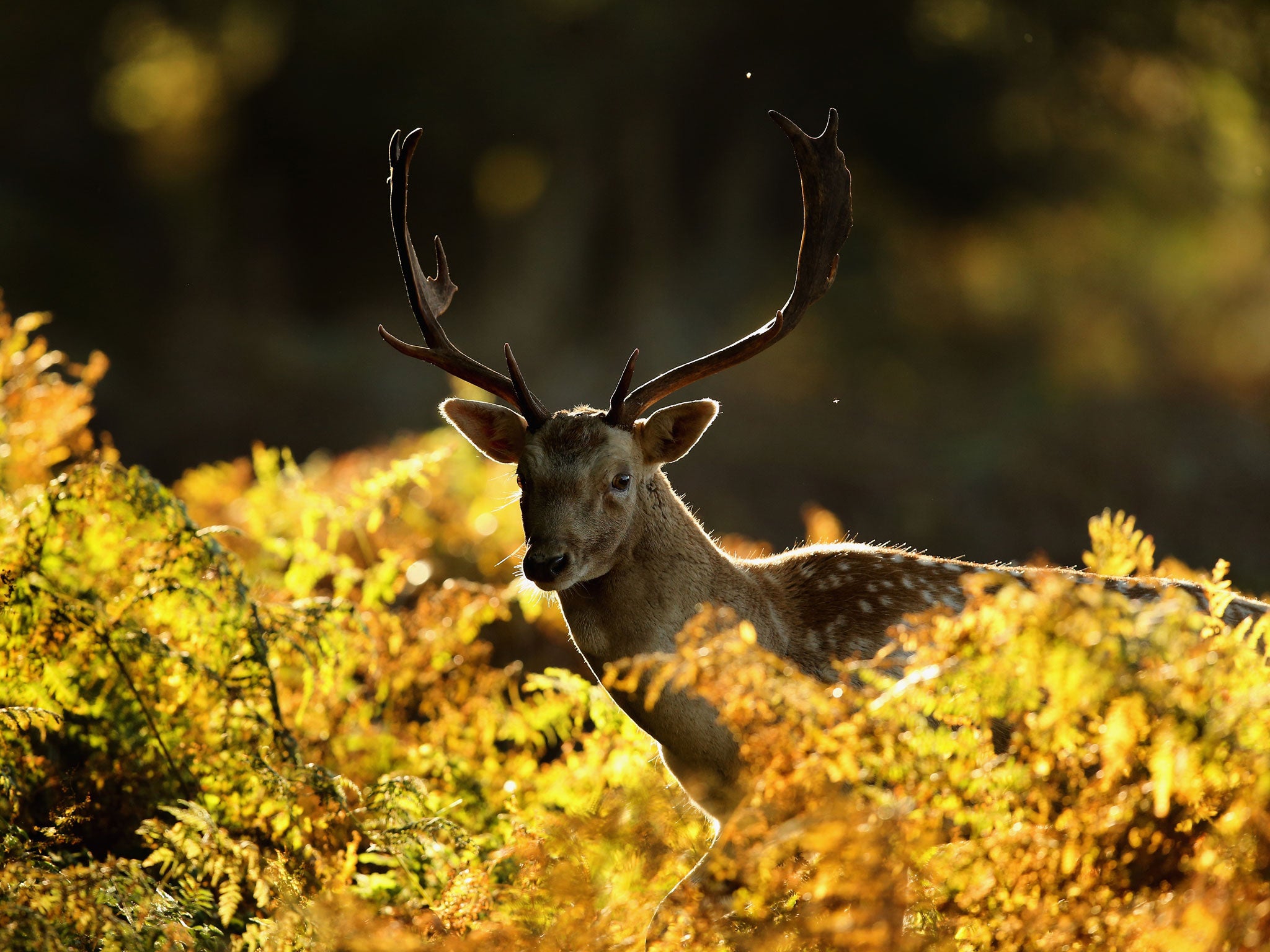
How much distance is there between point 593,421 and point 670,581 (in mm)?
621

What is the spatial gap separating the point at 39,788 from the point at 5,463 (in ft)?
6.25

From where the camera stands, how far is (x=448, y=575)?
8.07 m

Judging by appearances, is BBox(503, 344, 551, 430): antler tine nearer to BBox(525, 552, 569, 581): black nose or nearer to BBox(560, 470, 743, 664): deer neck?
BBox(560, 470, 743, 664): deer neck

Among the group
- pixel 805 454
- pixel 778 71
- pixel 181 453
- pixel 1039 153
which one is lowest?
pixel 805 454

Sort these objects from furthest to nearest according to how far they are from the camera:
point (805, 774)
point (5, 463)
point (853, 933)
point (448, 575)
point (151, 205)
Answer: point (151, 205), point (448, 575), point (5, 463), point (805, 774), point (853, 933)

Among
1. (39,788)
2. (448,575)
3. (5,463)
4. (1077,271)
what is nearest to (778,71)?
(1077,271)

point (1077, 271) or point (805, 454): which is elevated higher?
point (1077, 271)

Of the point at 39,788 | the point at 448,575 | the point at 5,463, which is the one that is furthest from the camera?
the point at 448,575

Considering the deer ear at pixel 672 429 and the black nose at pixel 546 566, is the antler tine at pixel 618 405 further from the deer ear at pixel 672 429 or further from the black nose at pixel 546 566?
the black nose at pixel 546 566

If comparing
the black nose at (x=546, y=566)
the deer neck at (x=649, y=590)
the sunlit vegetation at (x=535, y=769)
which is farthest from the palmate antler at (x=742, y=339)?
the sunlit vegetation at (x=535, y=769)

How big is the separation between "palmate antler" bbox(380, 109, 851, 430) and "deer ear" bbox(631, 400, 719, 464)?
0.06m

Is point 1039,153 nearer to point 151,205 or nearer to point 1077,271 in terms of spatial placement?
point 1077,271

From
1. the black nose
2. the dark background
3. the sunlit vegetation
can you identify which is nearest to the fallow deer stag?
the black nose

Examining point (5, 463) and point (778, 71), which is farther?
point (778, 71)
